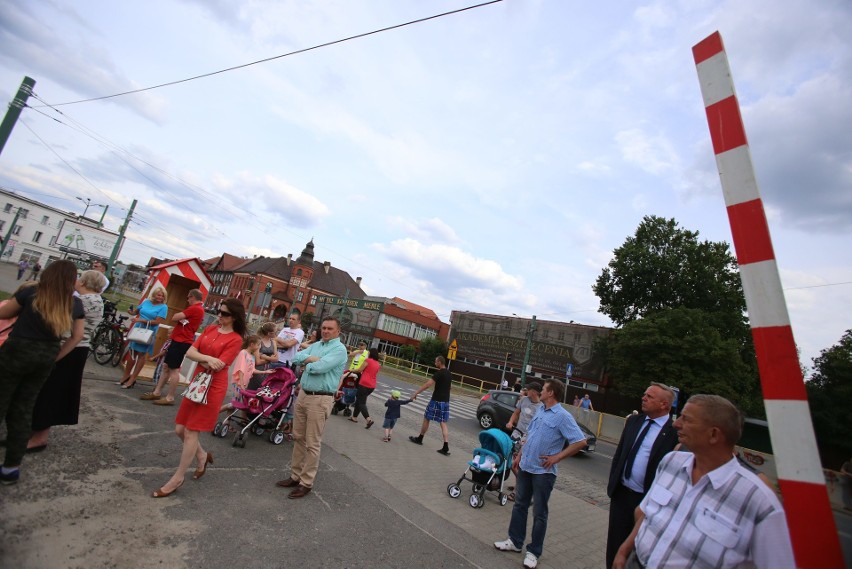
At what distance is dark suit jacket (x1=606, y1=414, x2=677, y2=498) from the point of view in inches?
142

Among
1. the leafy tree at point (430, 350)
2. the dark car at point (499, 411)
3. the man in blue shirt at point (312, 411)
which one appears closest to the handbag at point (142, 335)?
the man in blue shirt at point (312, 411)

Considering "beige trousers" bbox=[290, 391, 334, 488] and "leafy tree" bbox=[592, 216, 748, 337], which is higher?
"leafy tree" bbox=[592, 216, 748, 337]

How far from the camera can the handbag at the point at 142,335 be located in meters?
7.61

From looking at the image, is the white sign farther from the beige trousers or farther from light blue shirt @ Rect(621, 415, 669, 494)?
light blue shirt @ Rect(621, 415, 669, 494)

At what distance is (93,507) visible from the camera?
3.49 metres

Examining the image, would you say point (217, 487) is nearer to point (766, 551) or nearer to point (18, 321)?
point (18, 321)

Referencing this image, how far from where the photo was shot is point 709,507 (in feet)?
6.69

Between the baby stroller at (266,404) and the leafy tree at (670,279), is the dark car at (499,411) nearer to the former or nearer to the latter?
the baby stroller at (266,404)

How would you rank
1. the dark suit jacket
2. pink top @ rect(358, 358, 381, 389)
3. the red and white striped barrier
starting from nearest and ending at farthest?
the red and white striped barrier → the dark suit jacket → pink top @ rect(358, 358, 381, 389)

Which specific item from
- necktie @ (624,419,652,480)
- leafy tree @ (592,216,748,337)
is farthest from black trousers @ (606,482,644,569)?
leafy tree @ (592,216,748,337)

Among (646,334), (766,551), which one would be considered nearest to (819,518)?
(766,551)

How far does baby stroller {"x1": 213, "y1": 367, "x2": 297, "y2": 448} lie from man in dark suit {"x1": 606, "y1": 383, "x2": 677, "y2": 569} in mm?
4760

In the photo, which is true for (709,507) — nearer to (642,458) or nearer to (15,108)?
(642,458)

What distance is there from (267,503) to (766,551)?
4103mm
